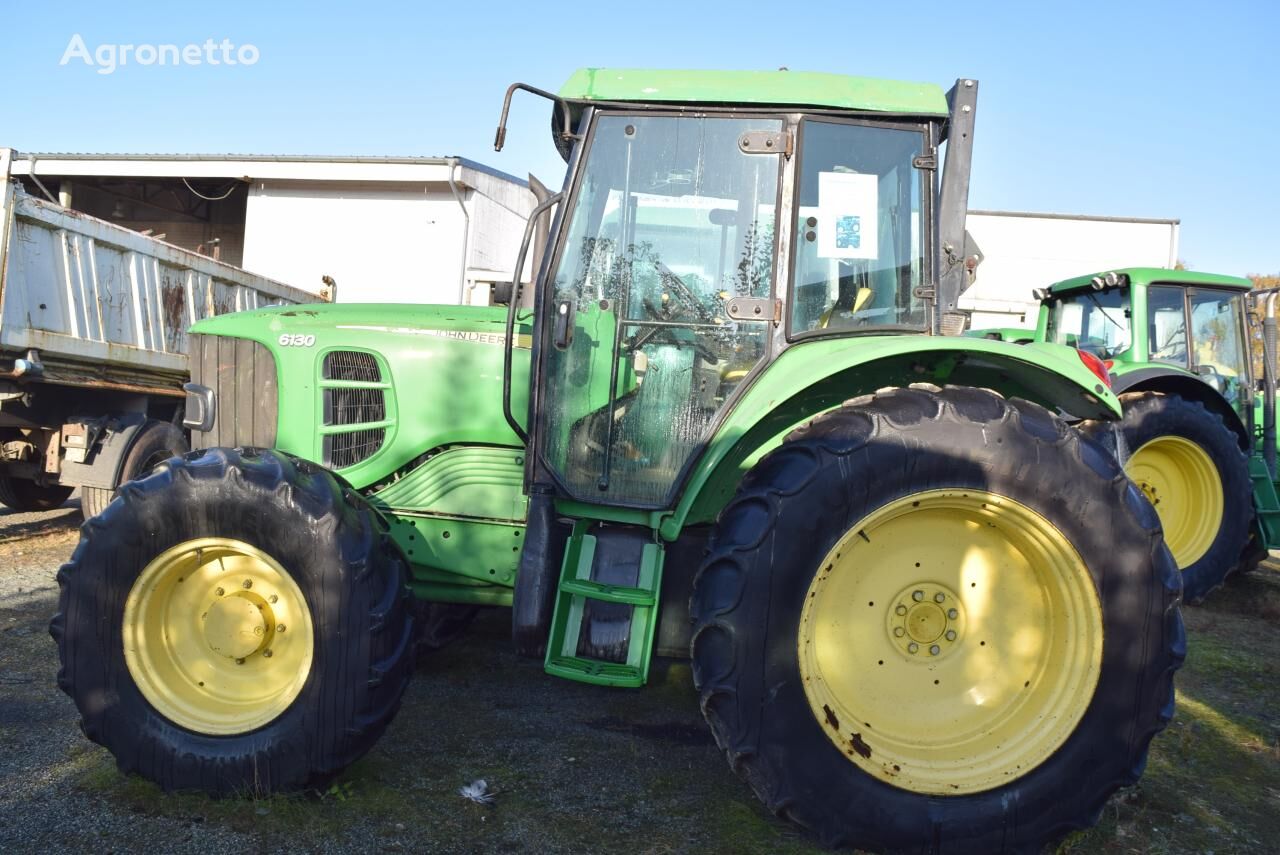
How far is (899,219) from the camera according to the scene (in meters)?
2.89

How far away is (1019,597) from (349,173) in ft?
48.2

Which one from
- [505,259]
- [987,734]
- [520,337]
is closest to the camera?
[987,734]

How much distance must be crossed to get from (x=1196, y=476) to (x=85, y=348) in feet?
25.7

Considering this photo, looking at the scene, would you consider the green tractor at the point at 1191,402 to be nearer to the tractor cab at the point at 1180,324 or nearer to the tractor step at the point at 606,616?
the tractor cab at the point at 1180,324

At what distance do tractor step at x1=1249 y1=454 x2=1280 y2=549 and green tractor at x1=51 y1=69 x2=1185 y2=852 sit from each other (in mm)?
4314

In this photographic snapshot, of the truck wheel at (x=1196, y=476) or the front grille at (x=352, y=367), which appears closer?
the front grille at (x=352, y=367)

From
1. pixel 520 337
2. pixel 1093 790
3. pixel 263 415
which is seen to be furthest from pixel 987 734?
pixel 263 415

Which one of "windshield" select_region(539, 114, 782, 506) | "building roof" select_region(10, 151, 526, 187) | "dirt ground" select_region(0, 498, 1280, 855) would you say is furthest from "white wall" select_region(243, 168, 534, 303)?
"windshield" select_region(539, 114, 782, 506)

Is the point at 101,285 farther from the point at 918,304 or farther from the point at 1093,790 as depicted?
the point at 1093,790

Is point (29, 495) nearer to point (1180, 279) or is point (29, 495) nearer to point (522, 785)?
point (522, 785)

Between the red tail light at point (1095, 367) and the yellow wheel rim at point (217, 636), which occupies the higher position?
the red tail light at point (1095, 367)

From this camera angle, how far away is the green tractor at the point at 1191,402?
604 centimetres

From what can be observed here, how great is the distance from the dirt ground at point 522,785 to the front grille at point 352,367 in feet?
4.24

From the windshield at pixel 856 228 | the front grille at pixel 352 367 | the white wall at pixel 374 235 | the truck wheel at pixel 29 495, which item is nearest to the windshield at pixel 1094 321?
the windshield at pixel 856 228
